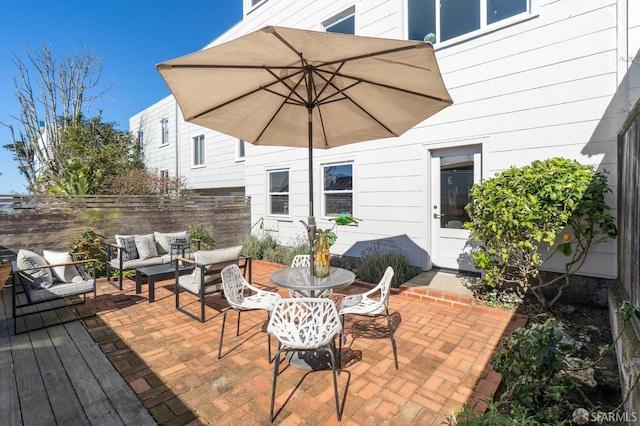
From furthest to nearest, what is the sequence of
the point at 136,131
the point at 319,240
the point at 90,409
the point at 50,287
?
the point at 136,131, the point at 50,287, the point at 319,240, the point at 90,409

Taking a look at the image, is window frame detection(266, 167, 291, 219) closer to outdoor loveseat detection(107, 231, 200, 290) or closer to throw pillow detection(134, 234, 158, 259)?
outdoor loveseat detection(107, 231, 200, 290)

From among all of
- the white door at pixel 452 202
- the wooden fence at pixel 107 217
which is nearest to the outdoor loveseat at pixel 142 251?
the wooden fence at pixel 107 217

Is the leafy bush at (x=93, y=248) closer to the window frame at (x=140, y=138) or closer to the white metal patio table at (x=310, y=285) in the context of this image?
the white metal patio table at (x=310, y=285)

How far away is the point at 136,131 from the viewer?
16734mm

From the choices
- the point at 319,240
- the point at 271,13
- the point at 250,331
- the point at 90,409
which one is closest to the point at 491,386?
the point at 319,240

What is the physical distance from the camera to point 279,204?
28.9 feet

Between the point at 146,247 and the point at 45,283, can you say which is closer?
the point at 45,283

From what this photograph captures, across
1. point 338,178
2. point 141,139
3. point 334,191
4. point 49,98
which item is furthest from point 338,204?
point 141,139

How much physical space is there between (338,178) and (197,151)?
8593mm

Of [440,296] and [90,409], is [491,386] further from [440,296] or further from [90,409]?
[90,409]

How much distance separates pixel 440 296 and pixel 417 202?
1.88 metres

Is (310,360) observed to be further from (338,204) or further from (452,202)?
(338,204)

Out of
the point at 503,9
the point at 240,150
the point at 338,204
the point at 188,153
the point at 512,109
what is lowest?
the point at 338,204

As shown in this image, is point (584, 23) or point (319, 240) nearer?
point (319, 240)
